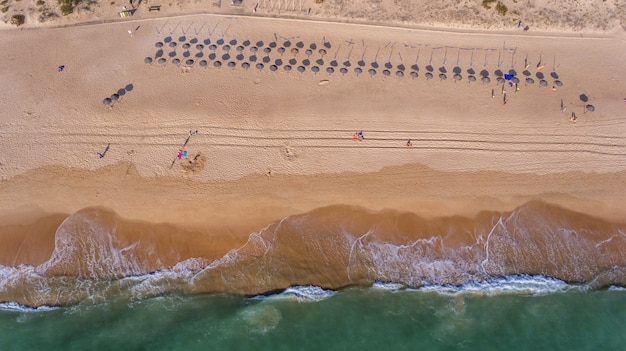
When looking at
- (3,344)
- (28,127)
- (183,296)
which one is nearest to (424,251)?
(183,296)

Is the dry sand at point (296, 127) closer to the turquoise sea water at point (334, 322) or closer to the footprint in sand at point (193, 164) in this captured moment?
the footprint in sand at point (193, 164)

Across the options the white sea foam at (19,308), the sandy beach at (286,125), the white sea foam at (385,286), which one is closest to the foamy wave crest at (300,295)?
the white sea foam at (385,286)

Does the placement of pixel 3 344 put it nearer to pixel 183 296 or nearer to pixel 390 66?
pixel 183 296

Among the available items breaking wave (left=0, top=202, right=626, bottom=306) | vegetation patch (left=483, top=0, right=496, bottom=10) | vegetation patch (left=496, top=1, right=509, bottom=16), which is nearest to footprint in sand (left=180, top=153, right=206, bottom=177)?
breaking wave (left=0, top=202, right=626, bottom=306)

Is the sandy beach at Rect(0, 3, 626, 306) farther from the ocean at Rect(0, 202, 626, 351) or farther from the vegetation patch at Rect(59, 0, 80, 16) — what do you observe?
the vegetation patch at Rect(59, 0, 80, 16)

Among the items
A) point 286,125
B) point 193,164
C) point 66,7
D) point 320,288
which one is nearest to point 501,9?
point 286,125
